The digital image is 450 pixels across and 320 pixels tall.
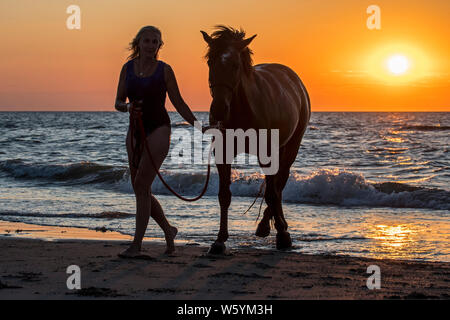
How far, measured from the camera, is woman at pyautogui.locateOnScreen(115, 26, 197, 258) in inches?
203

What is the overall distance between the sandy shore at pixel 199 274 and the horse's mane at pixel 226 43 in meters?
1.88

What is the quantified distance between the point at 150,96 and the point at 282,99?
1891 millimetres

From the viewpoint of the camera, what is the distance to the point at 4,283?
14.1 feet

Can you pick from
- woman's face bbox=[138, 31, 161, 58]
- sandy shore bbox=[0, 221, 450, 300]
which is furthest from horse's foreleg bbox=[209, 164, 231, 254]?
woman's face bbox=[138, 31, 161, 58]

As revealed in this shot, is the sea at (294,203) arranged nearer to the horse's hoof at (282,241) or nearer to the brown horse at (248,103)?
the horse's hoof at (282,241)

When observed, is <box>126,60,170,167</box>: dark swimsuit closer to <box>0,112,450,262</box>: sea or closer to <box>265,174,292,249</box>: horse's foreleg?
<box>265,174,292,249</box>: horse's foreleg

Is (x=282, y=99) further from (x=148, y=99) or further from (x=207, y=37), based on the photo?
(x=148, y=99)

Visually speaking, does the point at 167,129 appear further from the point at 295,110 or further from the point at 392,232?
the point at 392,232

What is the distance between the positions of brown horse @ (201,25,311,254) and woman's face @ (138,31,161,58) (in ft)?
1.58

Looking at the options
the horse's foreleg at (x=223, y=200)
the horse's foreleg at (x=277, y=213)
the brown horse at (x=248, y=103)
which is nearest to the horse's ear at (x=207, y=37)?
the brown horse at (x=248, y=103)

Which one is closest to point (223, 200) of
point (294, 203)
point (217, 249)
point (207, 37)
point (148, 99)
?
point (217, 249)

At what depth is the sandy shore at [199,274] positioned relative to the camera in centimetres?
419
